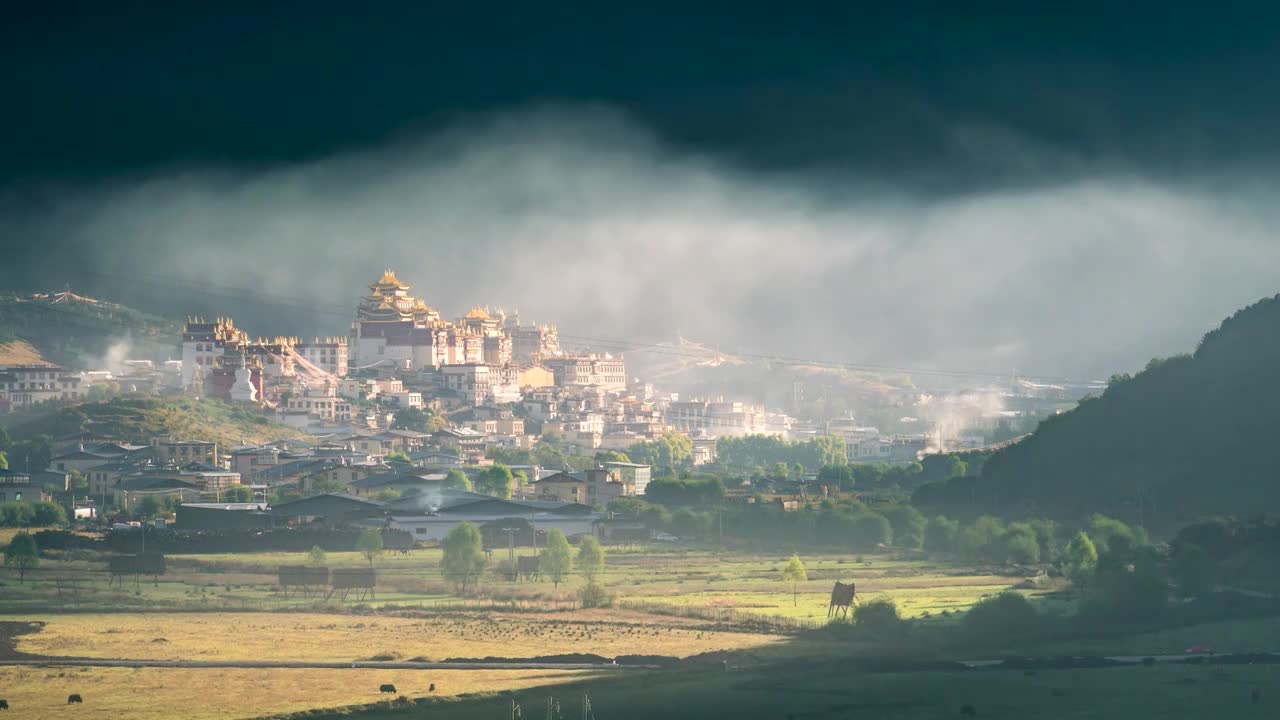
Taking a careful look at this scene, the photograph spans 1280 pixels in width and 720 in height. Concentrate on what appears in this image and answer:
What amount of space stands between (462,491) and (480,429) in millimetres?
40648

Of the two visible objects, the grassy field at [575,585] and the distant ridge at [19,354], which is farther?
the distant ridge at [19,354]

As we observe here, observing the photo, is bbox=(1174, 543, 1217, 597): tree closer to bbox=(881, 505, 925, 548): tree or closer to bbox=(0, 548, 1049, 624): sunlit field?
bbox=(0, 548, 1049, 624): sunlit field

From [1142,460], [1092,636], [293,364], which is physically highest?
[293,364]

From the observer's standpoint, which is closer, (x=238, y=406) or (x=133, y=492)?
(x=133, y=492)

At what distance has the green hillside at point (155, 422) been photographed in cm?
11294

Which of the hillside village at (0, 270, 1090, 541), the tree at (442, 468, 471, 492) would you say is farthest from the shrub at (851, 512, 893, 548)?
the tree at (442, 468, 471, 492)

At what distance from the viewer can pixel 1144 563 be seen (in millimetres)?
60656

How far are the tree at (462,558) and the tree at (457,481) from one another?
29.1m

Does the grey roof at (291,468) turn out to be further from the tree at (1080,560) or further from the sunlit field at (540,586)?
the tree at (1080,560)

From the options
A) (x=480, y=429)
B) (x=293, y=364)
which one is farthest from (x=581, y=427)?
(x=293, y=364)

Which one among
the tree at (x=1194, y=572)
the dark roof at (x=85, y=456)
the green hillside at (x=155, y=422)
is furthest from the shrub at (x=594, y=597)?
the green hillside at (x=155, y=422)

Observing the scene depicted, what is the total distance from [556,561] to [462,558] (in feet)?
10.5

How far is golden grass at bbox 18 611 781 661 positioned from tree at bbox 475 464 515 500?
132 ft

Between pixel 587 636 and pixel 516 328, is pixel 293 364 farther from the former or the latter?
pixel 587 636
